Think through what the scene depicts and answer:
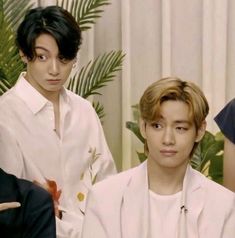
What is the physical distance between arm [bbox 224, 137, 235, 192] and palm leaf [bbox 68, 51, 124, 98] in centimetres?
103

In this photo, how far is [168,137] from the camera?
1740 millimetres

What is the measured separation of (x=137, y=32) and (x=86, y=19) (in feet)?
0.88

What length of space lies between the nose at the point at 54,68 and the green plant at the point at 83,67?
68 cm

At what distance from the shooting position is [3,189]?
5.97 ft

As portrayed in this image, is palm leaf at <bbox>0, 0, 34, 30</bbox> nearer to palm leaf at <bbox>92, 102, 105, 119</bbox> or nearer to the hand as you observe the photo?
palm leaf at <bbox>92, 102, 105, 119</bbox>

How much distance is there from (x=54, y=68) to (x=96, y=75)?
959 millimetres

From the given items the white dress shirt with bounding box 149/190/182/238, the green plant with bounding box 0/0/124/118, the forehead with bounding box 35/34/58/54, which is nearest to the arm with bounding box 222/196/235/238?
the white dress shirt with bounding box 149/190/182/238

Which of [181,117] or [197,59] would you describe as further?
[197,59]

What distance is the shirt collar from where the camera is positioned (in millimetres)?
2232

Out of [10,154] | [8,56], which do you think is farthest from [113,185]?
[8,56]

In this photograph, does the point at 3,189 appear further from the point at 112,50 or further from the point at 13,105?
the point at 112,50

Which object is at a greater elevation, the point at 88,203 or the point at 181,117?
the point at 181,117

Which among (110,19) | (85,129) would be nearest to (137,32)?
(110,19)

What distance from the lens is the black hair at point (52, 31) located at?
2229 millimetres
